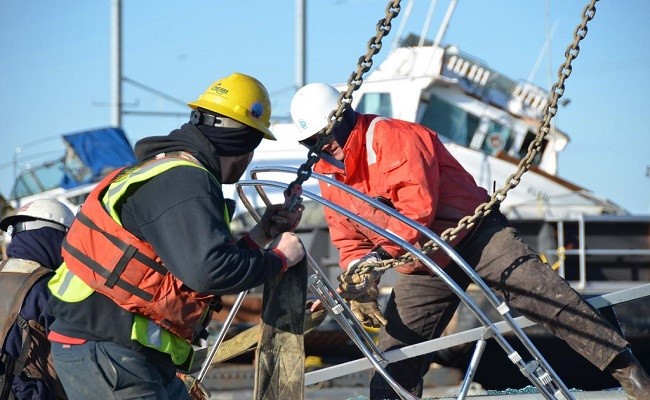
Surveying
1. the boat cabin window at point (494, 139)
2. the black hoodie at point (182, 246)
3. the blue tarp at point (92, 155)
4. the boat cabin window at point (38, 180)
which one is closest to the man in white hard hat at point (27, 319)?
the black hoodie at point (182, 246)

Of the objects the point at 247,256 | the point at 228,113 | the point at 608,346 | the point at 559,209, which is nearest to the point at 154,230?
the point at 247,256

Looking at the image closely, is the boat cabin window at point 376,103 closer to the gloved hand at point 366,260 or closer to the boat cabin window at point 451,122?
the boat cabin window at point 451,122

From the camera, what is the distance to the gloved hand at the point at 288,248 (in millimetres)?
3576

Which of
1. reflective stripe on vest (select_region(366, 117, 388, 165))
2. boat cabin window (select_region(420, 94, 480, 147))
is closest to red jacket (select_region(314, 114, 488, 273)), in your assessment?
reflective stripe on vest (select_region(366, 117, 388, 165))

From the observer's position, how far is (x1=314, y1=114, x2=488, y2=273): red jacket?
4.87 meters

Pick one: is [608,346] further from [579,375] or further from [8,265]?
[579,375]

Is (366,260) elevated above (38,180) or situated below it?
above

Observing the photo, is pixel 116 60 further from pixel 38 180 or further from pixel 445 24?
pixel 445 24

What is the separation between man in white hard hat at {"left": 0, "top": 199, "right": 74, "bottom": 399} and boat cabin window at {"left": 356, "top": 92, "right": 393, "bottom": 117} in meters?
11.4

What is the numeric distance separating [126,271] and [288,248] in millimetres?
578

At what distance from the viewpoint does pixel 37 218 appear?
17.0 ft

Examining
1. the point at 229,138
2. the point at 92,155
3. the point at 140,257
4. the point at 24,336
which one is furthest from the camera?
the point at 92,155

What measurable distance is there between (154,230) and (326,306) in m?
1.71

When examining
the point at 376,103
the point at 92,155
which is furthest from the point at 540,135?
the point at 92,155
